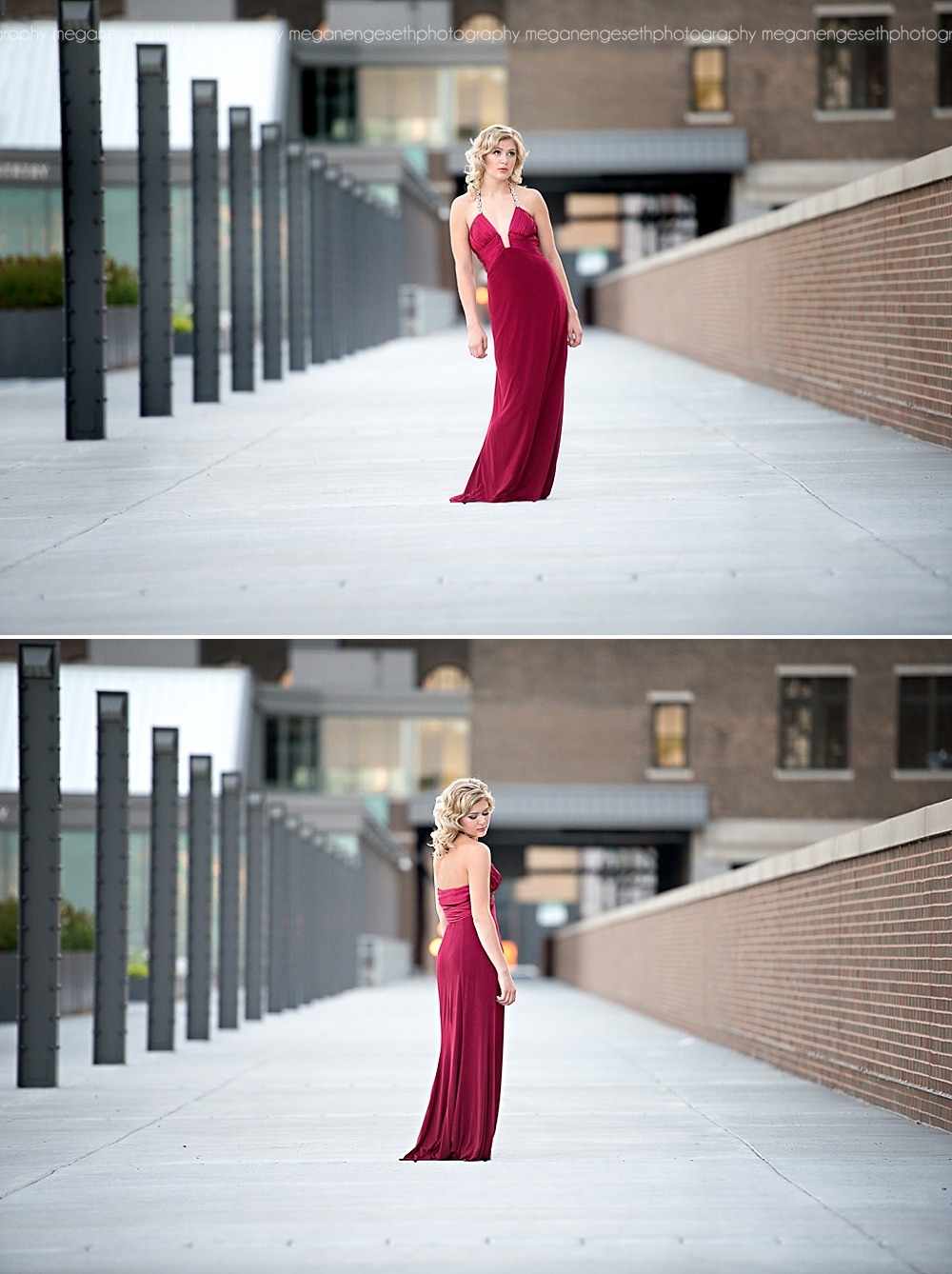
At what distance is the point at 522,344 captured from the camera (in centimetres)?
1105

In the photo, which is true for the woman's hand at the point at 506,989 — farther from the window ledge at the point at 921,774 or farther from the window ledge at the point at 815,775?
the window ledge at the point at 921,774

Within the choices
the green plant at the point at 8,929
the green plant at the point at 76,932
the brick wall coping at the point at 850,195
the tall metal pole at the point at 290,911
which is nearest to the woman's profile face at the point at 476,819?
the brick wall coping at the point at 850,195

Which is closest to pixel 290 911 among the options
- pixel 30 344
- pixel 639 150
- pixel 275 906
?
pixel 275 906

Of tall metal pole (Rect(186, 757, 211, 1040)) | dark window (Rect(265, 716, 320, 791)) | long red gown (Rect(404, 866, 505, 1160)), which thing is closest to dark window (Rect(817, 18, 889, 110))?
dark window (Rect(265, 716, 320, 791))

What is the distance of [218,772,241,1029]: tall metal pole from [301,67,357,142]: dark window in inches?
1771

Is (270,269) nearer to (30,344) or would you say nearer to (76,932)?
(30,344)

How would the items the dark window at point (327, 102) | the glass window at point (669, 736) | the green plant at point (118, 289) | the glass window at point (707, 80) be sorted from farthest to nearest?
the dark window at point (327, 102)
the glass window at point (707, 80)
the glass window at point (669, 736)
the green plant at point (118, 289)

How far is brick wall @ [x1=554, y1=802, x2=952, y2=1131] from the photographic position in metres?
9.50

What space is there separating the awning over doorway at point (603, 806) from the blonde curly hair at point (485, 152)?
122 ft

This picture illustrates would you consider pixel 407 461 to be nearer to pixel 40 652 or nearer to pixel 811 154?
pixel 40 652

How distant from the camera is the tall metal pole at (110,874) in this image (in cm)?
1338

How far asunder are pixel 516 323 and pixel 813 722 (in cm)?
3766

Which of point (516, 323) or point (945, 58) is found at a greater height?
point (945, 58)

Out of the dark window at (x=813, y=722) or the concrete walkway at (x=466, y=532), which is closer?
the concrete walkway at (x=466, y=532)
